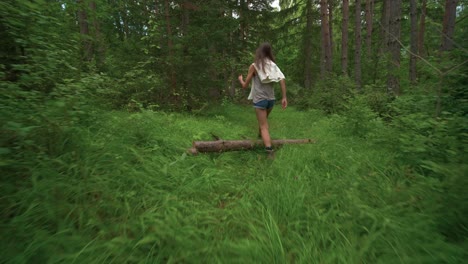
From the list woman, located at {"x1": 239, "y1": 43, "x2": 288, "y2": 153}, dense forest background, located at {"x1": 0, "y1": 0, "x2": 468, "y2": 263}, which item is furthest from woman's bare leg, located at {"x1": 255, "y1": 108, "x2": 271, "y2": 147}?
dense forest background, located at {"x1": 0, "y1": 0, "x2": 468, "y2": 263}

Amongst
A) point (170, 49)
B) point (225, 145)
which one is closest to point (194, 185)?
point (225, 145)

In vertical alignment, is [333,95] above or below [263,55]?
below

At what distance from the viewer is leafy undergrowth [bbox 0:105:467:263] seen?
1479mm

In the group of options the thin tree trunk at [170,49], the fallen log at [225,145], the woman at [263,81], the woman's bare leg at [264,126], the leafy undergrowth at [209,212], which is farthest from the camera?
the thin tree trunk at [170,49]

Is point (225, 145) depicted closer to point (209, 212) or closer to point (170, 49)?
point (209, 212)

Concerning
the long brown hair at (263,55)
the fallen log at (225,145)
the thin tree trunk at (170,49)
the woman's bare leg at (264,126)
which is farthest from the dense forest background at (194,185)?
the thin tree trunk at (170,49)

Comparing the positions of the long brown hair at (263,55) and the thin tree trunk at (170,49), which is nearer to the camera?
the long brown hair at (263,55)

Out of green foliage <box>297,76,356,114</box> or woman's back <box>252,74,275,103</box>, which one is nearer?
woman's back <box>252,74,275,103</box>

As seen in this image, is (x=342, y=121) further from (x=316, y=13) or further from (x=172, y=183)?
(x=316, y=13)

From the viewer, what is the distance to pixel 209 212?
207 centimetres

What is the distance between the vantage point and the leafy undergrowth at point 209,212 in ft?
4.85

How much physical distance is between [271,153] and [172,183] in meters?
1.85

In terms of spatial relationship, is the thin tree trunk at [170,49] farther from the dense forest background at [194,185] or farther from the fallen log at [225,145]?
the fallen log at [225,145]

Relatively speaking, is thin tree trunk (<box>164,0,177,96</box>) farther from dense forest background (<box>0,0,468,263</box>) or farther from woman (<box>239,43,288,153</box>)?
woman (<box>239,43,288,153</box>)
